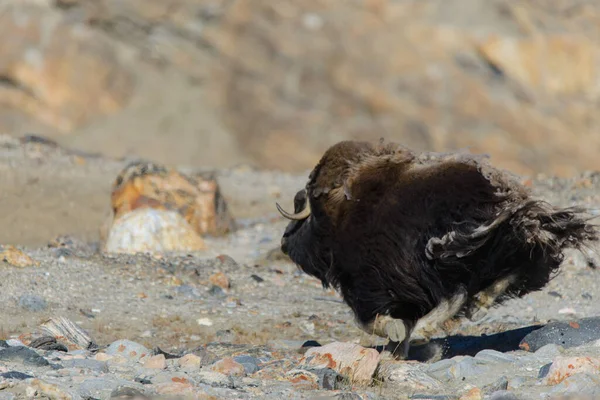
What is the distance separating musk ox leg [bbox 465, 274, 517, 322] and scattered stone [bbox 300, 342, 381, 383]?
703 mm

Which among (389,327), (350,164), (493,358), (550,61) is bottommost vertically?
(389,327)

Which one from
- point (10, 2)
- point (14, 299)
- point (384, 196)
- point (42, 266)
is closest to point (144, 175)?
point (42, 266)

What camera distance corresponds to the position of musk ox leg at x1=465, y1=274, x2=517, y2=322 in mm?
5297

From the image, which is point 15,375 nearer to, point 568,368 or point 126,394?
point 126,394

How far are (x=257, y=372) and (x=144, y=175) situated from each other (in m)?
6.00

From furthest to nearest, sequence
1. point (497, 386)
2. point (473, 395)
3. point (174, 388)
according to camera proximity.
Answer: point (497, 386), point (473, 395), point (174, 388)

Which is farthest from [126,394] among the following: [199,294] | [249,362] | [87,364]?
[199,294]

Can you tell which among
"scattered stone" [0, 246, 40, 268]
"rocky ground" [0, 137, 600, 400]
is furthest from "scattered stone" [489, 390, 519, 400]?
"scattered stone" [0, 246, 40, 268]

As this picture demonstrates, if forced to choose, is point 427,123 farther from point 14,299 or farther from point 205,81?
point 14,299

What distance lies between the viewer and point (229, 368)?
4715 millimetres

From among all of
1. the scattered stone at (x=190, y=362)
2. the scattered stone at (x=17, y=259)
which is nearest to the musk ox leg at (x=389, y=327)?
the scattered stone at (x=190, y=362)

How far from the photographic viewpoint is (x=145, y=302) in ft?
23.5

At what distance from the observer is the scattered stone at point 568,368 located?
4.38m

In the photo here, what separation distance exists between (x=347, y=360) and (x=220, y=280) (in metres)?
3.14
